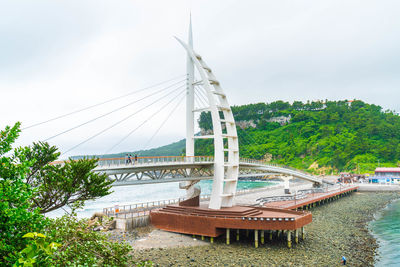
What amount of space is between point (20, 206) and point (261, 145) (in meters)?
103

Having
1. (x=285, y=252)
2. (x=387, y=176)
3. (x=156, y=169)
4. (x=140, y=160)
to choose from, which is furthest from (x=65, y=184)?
(x=387, y=176)

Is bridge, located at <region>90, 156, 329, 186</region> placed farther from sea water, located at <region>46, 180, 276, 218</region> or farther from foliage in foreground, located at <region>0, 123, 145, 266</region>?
sea water, located at <region>46, 180, 276, 218</region>

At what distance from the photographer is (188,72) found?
96.1 ft

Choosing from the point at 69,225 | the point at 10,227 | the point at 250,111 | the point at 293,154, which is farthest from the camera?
the point at 250,111

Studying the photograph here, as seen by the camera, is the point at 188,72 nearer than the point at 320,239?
No

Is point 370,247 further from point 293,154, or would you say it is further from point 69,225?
point 293,154

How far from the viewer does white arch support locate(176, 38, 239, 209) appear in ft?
82.5

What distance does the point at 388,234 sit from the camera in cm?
2677

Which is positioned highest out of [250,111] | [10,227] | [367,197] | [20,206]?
[250,111]

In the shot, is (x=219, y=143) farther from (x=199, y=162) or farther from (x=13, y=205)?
(x=13, y=205)

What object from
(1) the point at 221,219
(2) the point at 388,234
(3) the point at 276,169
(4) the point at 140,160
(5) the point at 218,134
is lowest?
(2) the point at 388,234

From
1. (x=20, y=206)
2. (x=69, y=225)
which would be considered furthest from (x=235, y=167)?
(x=20, y=206)

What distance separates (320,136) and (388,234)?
74.2 metres

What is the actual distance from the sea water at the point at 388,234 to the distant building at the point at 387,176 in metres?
24.7
